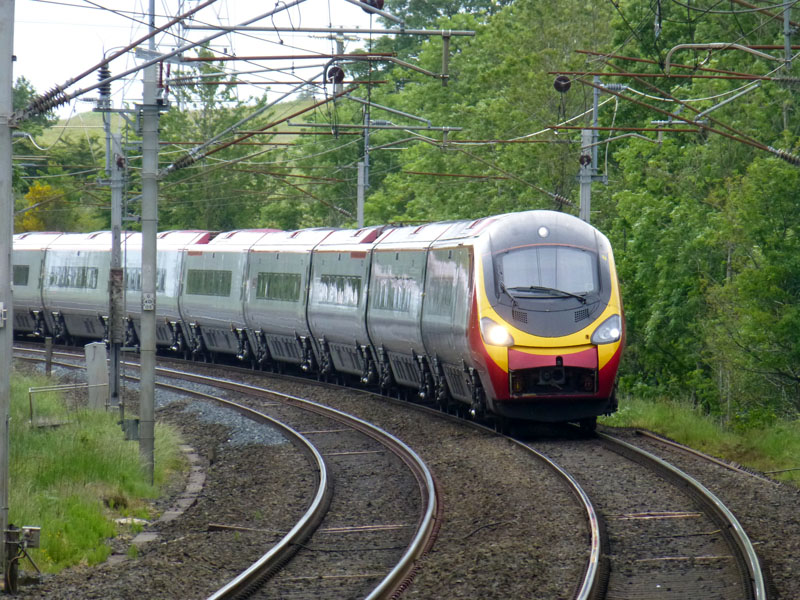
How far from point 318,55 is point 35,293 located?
1153 inches

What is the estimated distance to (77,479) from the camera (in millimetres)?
14297

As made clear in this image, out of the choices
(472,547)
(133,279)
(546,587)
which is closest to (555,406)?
(472,547)

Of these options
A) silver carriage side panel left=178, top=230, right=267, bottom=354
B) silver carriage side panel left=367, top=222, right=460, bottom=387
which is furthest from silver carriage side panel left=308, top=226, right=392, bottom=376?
silver carriage side panel left=178, top=230, right=267, bottom=354

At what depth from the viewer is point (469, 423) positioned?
789 inches

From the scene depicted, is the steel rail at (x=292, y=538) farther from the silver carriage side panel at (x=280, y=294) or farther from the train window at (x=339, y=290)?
the silver carriage side panel at (x=280, y=294)

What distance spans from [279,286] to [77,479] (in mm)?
15923

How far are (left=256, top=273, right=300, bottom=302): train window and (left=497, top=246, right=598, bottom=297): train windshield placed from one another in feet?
38.9

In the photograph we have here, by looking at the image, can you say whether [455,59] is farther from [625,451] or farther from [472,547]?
[472,547]

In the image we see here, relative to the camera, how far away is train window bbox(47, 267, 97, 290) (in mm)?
38844

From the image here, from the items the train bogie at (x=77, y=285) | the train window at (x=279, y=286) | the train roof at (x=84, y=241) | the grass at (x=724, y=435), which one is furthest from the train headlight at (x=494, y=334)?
the train roof at (x=84, y=241)

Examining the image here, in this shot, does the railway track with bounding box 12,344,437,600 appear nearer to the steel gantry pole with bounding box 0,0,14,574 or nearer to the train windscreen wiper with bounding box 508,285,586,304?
the steel gantry pole with bounding box 0,0,14,574

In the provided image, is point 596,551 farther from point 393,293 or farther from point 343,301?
point 343,301

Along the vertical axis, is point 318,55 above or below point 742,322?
Answer: above

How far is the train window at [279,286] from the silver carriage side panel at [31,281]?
14.3 metres
